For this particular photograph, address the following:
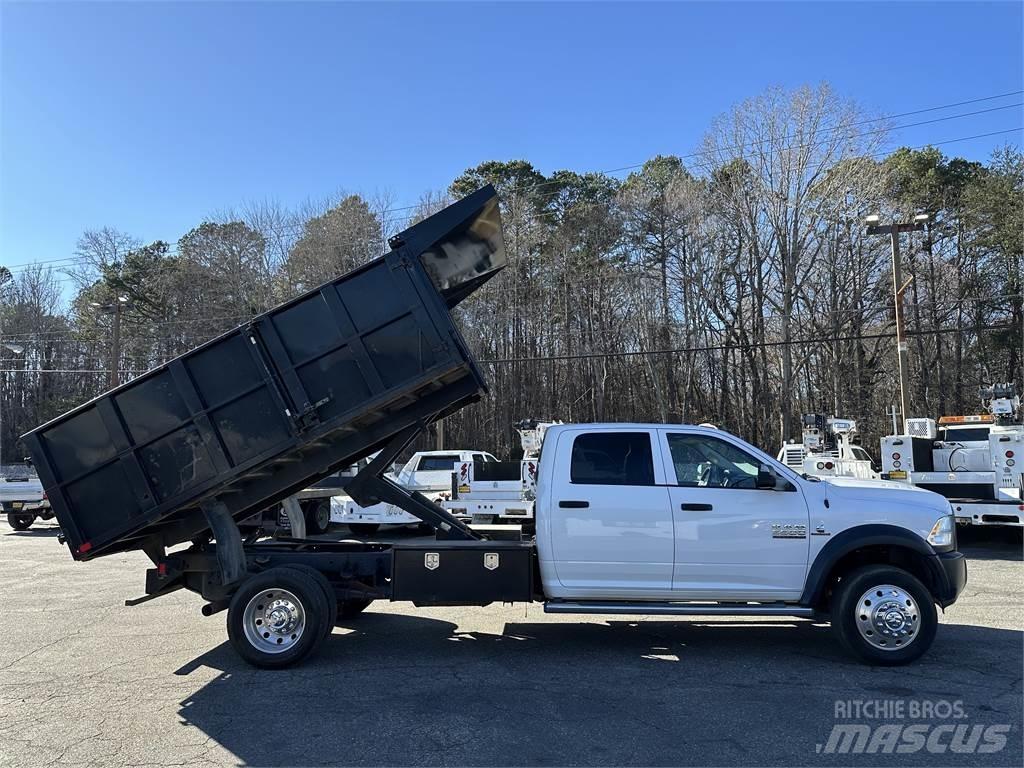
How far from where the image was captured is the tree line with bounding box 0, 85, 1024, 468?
31969mm

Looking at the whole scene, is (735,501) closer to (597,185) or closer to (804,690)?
(804,690)

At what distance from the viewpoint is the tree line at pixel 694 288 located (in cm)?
3197

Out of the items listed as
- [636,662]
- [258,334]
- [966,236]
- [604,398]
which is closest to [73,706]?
[258,334]

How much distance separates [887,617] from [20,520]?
2230 cm

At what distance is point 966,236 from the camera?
32812 mm

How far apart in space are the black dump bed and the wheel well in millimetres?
3727

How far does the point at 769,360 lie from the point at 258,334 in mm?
33644

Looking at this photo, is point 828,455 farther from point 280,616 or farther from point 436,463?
point 280,616

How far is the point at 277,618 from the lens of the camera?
6355 mm

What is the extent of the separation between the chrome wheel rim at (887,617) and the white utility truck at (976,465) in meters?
8.19

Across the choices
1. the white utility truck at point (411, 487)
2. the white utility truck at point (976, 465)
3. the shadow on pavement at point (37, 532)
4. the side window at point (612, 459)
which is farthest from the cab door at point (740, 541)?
the shadow on pavement at point (37, 532)

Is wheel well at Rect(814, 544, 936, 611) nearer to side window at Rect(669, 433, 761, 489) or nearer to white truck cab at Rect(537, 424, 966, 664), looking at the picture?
white truck cab at Rect(537, 424, 966, 664)

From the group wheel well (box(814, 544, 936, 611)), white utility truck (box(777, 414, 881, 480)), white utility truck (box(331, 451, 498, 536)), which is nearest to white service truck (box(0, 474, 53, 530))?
white utility truck (box(331, 451, 498, 536))

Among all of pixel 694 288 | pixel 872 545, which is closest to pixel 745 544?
pixel 872 545
